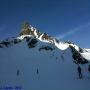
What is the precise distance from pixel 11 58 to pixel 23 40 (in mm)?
→ 11904

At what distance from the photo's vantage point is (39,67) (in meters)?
90.4

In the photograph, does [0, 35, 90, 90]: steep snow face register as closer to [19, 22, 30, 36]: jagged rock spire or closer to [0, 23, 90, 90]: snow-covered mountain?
[0, 23, 90, 90]: snow-covered mountain

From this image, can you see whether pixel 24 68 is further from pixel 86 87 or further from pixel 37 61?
pixel 86 87

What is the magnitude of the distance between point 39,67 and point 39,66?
437 millimetres

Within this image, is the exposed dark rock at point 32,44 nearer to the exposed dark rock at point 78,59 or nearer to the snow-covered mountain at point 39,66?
the snow-covered mountain at point 39,66

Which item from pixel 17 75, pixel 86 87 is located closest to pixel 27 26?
pixel 17 75

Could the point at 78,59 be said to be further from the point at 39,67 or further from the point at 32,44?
the point at 32,44

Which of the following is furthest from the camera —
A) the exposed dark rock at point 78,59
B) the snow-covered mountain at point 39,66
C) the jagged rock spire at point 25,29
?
the jagged rock spire at point 25,29

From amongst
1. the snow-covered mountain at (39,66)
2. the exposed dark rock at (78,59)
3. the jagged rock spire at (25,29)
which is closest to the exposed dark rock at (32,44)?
the snow-covered mountain at (39,66)

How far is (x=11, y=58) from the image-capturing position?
94.8m

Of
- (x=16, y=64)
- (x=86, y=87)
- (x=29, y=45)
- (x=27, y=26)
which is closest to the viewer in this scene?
(x=86, y=87)

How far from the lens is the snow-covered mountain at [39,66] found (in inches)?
3280

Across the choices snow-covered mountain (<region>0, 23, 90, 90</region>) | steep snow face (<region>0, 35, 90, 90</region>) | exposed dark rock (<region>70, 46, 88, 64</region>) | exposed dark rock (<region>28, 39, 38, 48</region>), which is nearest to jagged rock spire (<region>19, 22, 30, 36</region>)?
snow-covered mountain (<region>0, 23, 90, 90</region>)

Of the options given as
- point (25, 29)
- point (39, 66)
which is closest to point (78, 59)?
point (39, 66)
